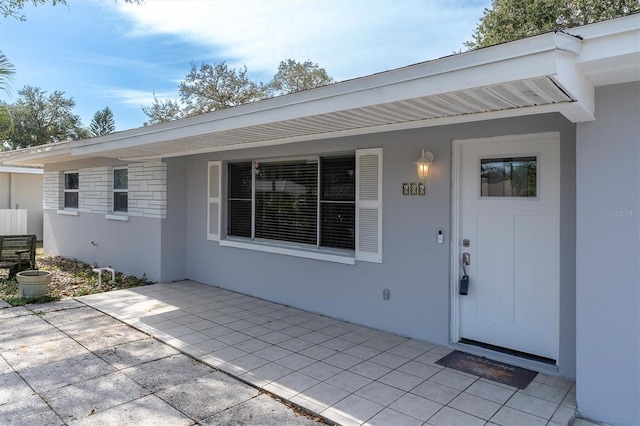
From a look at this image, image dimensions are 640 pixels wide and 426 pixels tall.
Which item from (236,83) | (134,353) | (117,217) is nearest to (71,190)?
(117,217)

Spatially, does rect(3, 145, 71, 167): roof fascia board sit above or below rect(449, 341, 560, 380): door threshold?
above

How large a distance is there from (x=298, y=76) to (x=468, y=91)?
76.9 ft

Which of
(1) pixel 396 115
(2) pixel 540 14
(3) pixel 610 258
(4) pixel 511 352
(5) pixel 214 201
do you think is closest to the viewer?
(3) pixel 610 258

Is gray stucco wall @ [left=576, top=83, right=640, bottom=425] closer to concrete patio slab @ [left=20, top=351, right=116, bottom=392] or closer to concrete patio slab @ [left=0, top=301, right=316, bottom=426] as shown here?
concrete patio slab @ [left=0, top=301, right=316, bottom=426]

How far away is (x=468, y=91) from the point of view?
9.01 ft

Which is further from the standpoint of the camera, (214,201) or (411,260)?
(214,201)

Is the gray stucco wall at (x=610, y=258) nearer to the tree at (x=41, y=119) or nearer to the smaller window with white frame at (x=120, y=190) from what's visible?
the smaller window with white frame at (x=120, y=190)

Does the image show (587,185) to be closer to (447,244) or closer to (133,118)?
(447,244)

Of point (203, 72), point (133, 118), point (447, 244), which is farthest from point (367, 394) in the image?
point (133, 118)

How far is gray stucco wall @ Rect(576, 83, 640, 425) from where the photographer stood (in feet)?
9.56

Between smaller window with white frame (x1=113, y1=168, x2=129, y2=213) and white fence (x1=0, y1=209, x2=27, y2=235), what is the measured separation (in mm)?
5695

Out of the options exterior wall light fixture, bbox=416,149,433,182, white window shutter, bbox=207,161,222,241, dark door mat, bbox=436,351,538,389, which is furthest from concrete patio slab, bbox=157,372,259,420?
white window shutter, bbox=207,161,222,241

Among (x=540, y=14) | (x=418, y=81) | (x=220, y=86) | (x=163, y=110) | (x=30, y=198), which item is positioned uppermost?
(x=220, y=86)

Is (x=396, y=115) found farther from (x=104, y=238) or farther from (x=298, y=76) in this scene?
(x=298, y=76)
